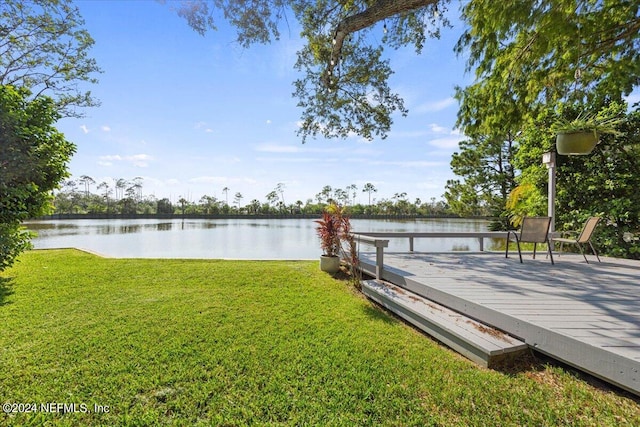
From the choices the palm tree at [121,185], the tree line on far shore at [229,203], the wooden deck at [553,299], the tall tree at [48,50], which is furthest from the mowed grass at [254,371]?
the palm tree at [121,185]

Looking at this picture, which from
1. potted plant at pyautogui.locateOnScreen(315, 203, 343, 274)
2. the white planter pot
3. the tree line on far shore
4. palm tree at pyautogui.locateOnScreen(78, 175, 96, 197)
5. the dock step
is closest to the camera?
the dock step

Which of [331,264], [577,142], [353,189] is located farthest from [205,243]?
[353,189]

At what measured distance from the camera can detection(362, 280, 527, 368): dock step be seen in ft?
6.31

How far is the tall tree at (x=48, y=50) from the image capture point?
22.7 ft

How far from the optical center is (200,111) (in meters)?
9.09

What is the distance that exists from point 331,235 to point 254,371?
3016mm

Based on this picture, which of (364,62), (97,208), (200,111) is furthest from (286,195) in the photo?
(364,62)

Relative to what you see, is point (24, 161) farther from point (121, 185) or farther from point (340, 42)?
point (121, 185)

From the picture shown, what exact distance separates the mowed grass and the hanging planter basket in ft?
11.2

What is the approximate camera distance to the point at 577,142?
12.5 feet

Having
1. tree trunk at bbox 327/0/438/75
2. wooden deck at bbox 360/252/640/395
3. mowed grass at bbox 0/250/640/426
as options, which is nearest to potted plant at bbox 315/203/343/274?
wooden deck at bbox 360/252/640/395

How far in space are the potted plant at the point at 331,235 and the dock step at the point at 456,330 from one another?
63.4 inches

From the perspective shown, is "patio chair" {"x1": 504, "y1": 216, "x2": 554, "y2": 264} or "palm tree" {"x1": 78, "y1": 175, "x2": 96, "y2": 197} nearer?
"patio chair" {"x1": 504, "y1": 216, "x2": 554, "y2": 264}

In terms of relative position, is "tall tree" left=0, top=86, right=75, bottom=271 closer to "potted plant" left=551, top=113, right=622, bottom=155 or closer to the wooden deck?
the wooden deck
